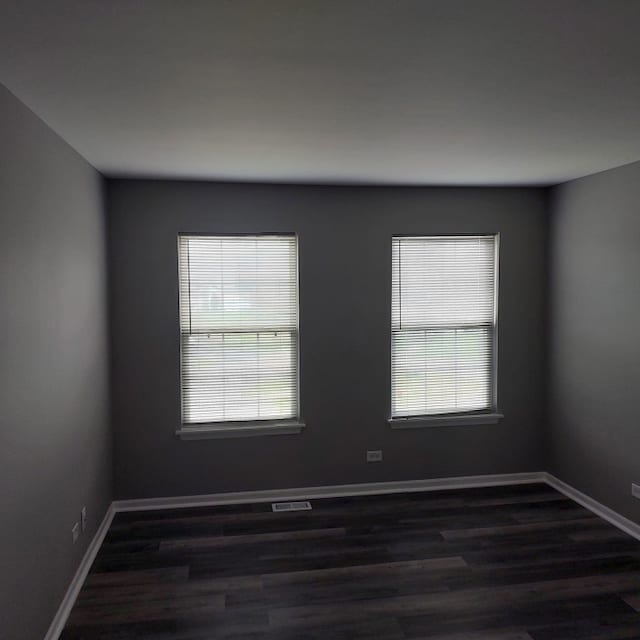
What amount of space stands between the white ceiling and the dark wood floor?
2.61 meters

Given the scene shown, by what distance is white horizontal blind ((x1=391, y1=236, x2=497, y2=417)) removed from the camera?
471cm

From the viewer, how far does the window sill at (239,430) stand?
4391mm

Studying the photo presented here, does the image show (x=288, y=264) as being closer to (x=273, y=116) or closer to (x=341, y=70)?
(x=273, y=116)

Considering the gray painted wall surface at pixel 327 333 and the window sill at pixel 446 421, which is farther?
the window sill at pixel 446 421
